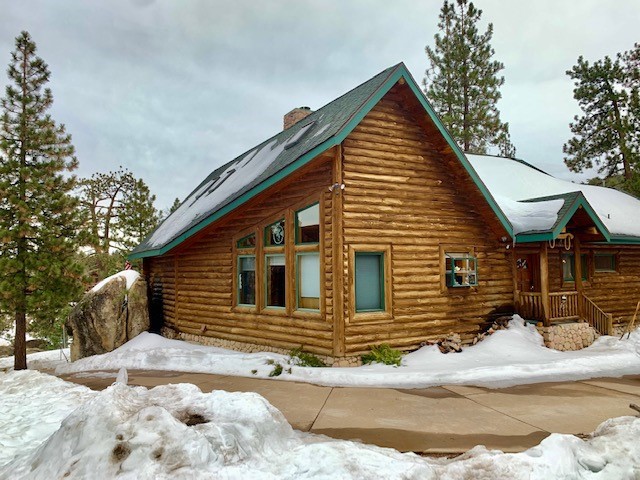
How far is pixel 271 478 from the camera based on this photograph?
3402 millimetres

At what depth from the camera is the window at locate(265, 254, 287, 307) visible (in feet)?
32.4

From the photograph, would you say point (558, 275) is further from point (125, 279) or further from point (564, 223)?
point (125, 279)

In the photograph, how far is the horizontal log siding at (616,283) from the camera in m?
13.7

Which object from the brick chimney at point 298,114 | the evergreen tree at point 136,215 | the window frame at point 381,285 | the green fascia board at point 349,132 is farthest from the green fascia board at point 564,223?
the evergreen tree at point 136,215

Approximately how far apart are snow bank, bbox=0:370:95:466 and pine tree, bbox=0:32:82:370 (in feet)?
14.3

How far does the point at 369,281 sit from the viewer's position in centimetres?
918

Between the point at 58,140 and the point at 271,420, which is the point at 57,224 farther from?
the point at 271,420

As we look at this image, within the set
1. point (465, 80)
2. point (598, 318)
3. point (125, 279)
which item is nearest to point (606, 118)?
point (465, 80)

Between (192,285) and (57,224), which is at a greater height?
(57,224)

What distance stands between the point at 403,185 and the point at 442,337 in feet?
13.4

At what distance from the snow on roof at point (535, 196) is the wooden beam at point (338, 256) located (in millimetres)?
5719

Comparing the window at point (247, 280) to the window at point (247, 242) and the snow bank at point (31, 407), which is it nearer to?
the window at point (247, 242)

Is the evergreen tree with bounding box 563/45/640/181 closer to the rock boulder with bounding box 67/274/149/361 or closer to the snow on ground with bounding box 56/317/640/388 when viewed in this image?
the snow on ground with bounding box 56/317/640/388

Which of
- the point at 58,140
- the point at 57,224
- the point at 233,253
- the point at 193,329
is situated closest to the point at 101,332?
the point at 193,329
